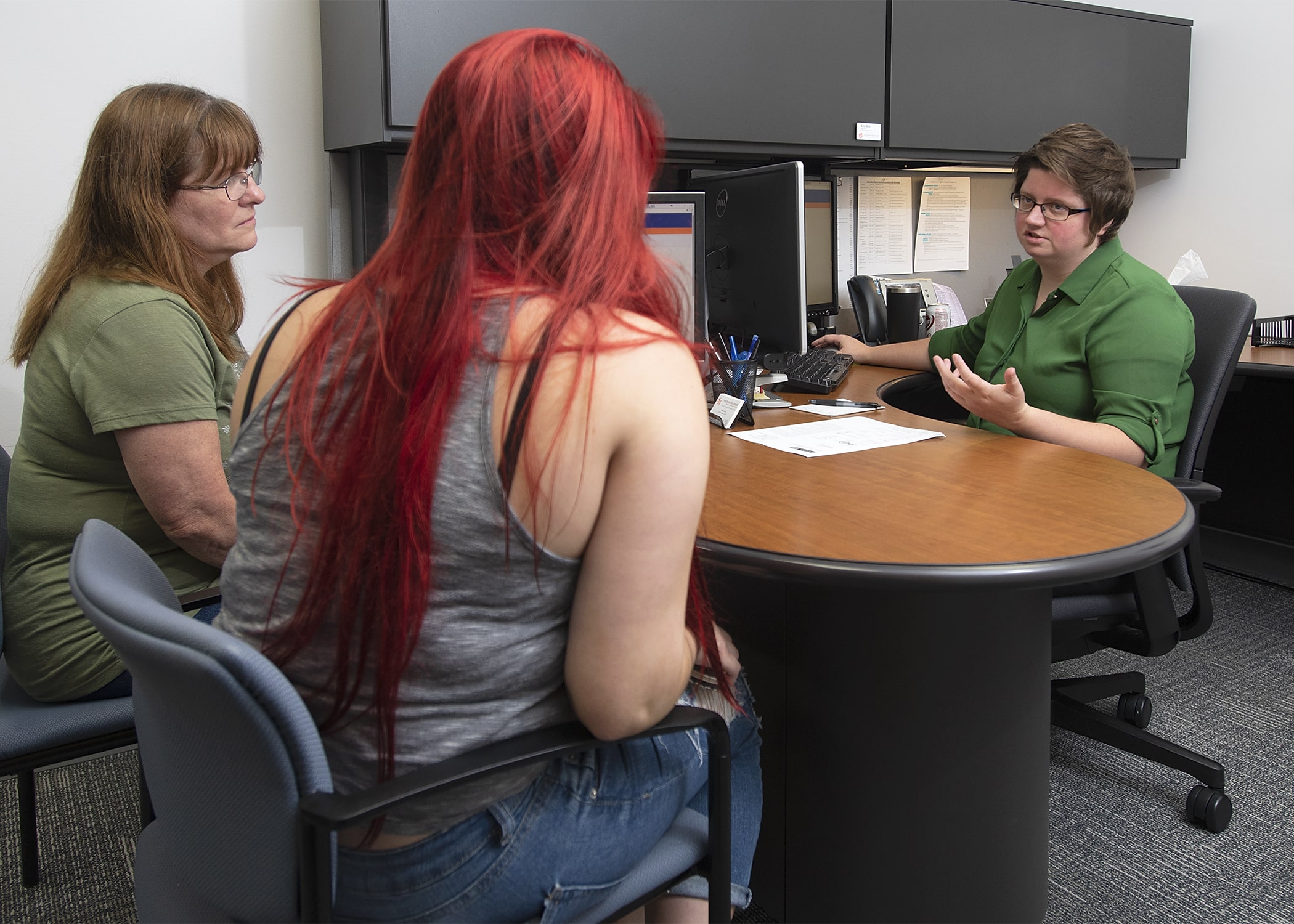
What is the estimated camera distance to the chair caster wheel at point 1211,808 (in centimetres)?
173

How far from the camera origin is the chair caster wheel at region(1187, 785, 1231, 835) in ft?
5.66

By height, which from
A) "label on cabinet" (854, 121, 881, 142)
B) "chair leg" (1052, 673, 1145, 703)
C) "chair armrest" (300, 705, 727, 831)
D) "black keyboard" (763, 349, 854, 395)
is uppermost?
"label on cabinet" (854, 121, 881, 142)

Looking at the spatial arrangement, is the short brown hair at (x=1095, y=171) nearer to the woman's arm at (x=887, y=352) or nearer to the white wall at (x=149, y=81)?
the woman's arm at (x=887, y=352)

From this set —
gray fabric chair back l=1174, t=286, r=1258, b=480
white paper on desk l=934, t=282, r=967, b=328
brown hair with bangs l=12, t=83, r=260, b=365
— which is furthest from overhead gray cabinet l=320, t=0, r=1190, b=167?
gray fabric chair back l=1174, t=286, r=1258, b=480

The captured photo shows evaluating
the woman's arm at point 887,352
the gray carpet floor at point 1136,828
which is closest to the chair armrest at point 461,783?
the gray carpet floor at point 1136,828

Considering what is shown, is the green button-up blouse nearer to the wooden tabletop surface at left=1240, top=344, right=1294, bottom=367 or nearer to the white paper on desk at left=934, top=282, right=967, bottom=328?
the wooden tabletop surface at left=1240, top=344, right=1294, bottom=367

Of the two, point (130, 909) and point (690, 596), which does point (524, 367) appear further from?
point (130, 909)

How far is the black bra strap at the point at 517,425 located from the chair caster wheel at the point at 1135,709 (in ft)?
5.89

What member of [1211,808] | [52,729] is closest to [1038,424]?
[1211,808]

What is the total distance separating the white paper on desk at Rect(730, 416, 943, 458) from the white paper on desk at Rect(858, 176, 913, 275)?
1.68 meters

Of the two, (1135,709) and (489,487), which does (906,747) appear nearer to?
(489,487)

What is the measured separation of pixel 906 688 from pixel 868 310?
2.00 meters

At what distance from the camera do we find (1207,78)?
339cm

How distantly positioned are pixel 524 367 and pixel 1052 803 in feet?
5.17
